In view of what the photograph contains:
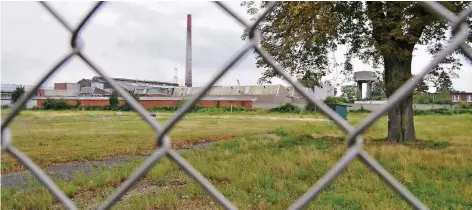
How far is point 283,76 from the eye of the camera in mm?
367

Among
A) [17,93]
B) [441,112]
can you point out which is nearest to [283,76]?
[17,93]

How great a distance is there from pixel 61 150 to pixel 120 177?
2.92 metres

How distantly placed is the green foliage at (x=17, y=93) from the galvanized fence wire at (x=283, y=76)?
0.16 m

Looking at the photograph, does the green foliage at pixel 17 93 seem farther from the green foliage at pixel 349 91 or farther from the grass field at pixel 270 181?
the green foliage at pixel 349 91

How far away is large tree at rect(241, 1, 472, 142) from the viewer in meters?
4.37

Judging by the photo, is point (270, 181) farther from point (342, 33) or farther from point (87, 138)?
point (87, 138)

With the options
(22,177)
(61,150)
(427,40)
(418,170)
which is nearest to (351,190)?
(418,170)

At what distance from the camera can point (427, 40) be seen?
506 cm

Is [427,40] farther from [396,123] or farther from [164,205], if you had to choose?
[164,205]

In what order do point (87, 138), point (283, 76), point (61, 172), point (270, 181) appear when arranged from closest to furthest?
point (283, 76)
point (270, 181)
point (61, 172)
point (87, 138)

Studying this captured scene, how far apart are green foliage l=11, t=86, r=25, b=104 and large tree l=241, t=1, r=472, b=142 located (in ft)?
11.1

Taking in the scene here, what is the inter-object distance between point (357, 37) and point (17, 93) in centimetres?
523

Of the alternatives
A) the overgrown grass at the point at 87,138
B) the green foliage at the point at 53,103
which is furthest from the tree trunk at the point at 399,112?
the green foliage at the point at 53,103

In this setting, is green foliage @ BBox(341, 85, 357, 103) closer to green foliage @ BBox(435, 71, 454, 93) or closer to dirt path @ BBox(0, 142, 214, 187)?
green foliage @ BBox(435, 71, 454, 93)
